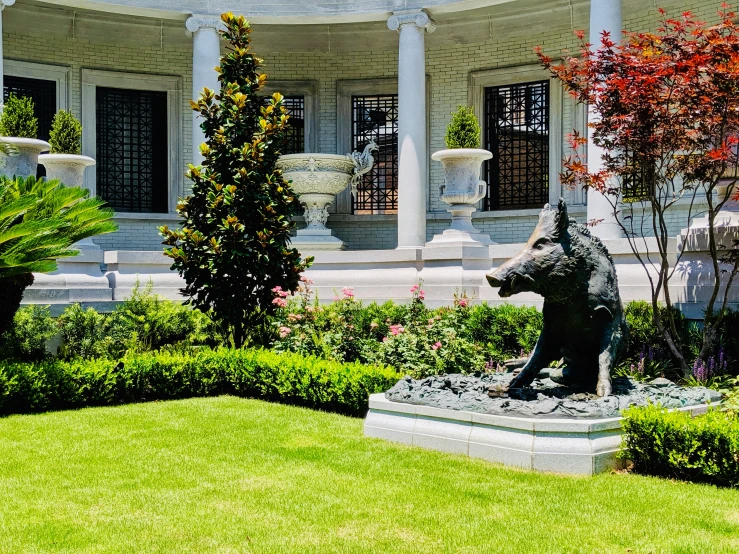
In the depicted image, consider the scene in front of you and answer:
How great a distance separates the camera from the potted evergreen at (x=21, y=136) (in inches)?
512

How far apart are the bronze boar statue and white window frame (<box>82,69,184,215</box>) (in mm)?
14178

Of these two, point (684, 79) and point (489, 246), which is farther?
point (489, 246)

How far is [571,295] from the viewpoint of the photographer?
21.1 feet

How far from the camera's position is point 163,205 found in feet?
65.2

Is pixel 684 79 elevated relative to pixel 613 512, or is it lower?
elevated

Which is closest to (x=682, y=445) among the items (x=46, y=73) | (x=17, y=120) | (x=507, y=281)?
(x=507, y=281)

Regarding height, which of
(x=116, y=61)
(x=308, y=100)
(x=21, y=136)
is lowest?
(x=21, y=136)

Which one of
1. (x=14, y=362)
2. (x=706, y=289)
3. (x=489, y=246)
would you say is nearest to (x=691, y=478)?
(x=706, y=289)

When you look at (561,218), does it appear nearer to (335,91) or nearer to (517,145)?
(517,145)

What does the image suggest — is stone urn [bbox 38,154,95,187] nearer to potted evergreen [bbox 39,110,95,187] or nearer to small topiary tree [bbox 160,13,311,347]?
potted evergreen [bbox 39,110,95,187]

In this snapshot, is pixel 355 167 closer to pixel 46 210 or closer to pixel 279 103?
pixel 279 103

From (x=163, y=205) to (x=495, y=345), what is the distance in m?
11.9

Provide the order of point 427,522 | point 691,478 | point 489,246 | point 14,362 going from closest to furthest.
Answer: point 427,522 → point 691,478 → point 14,362 → point 489,246

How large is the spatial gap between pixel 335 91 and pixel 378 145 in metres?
1.70
